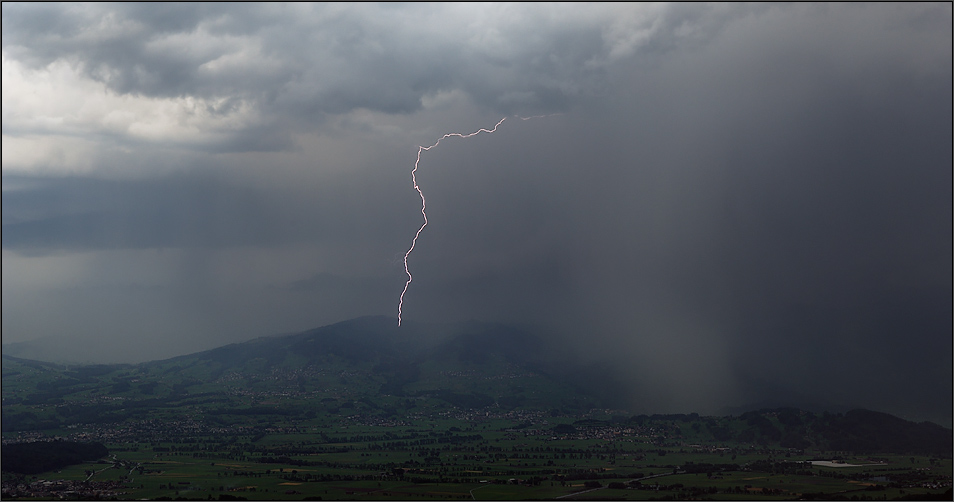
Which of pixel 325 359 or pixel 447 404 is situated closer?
pixel 447 404

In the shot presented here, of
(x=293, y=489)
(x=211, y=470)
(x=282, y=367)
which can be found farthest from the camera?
(x=282, y=367)

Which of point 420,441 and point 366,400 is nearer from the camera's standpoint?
point 420,441

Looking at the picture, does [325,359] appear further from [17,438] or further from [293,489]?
[293,489]

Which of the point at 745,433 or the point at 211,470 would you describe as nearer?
the point at 211,470

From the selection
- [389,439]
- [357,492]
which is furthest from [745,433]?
[357,492]

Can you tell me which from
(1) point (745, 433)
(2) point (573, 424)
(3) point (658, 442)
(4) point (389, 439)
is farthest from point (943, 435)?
(4) point (389, 439)

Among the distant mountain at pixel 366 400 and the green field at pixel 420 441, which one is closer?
the green field at pixel 420 441

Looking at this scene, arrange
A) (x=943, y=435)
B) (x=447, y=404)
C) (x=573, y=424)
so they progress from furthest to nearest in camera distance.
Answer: (x=447, y=404) < (x=573, y=424) < (x=943, y=435)

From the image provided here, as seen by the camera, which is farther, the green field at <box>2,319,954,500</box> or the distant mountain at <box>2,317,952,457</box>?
the distant mountain at <box>2,317,952,457</box>

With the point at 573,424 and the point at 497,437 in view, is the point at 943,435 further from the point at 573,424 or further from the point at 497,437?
the point at 497,437

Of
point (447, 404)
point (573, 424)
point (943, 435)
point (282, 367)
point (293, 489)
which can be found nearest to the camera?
point (293, 489)
